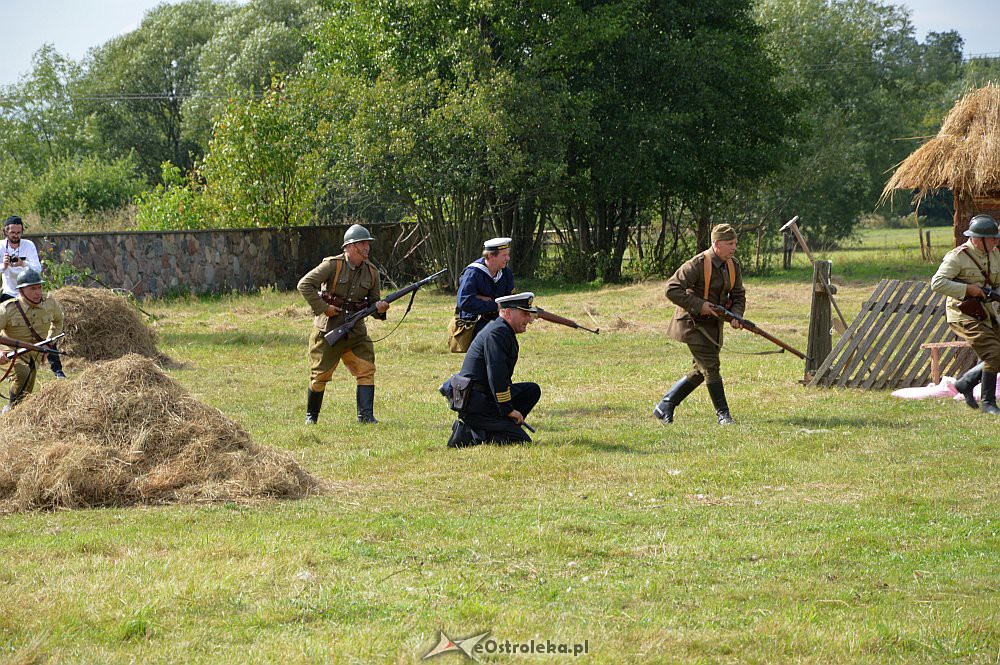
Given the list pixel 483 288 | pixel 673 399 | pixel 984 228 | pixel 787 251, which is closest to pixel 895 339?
pixel 984 228

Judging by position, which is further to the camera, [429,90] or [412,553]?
[429,90]

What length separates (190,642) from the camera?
4.84 metres

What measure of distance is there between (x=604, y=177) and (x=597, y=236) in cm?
299

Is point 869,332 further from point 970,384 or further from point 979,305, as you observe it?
point 979,305

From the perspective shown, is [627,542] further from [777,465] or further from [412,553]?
[777,465]

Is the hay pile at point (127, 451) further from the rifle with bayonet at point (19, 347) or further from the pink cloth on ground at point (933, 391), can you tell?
the pink cloth on ground at point (933, 391)

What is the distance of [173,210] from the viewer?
101 feet

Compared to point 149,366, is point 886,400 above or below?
below

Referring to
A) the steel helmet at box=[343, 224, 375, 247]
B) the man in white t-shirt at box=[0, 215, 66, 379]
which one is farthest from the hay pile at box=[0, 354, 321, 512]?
the man in white t-shirt at box=[0, 215, 66, 379]

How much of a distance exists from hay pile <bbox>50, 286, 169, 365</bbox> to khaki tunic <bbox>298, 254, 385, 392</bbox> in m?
5.69

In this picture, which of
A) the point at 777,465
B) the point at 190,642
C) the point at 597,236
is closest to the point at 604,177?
the point at 597,236

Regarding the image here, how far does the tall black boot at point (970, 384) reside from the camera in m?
10.9

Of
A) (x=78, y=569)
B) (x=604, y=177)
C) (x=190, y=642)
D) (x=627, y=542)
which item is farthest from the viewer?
(x=604, y=177)

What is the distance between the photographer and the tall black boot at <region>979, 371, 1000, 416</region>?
10.7 meters
